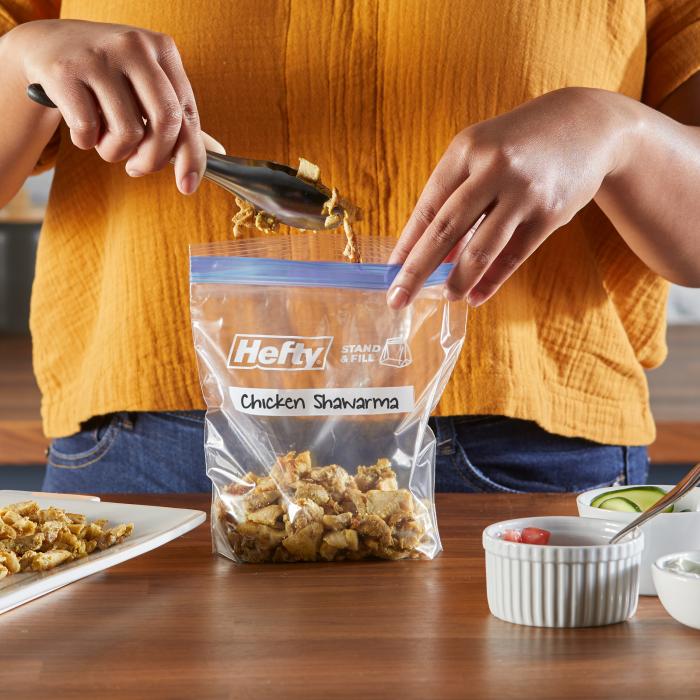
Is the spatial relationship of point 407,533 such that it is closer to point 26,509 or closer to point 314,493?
point 314,493

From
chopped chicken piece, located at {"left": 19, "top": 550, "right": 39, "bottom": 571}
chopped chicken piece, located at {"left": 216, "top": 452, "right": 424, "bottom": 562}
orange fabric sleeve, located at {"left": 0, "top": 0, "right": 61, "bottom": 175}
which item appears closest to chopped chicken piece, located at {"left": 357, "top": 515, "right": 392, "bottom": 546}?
chopped chicken piece, located at {"left": 216, "top": 452, "right": 424, "bottom": 562}

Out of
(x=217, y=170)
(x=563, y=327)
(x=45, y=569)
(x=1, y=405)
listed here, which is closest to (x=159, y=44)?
(x=217, y=170)

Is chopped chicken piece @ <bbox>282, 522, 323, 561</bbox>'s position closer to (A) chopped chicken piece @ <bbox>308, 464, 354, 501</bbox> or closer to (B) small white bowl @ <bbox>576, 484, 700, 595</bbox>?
(A) chopped chicken piece @ <bbox>308, 464, 354, 501</bbox>

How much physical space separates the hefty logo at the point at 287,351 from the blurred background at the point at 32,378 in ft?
2.84

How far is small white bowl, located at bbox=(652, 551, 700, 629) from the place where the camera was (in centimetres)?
55

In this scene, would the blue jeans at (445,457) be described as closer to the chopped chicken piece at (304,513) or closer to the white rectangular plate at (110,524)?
the white rectangular plate at (110,524)

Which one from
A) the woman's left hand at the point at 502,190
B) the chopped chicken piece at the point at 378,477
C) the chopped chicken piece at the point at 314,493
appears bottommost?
the chopped chicken piece at the point at 314,493

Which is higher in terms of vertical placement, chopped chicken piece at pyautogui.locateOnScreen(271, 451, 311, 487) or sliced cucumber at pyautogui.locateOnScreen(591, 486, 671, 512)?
chopped chicken piece at pyautogui.locateOnScreen(271, 451, 311, 487)

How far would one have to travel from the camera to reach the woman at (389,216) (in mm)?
930

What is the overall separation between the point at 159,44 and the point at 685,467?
113 centimetres

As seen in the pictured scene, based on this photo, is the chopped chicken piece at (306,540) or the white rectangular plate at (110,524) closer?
the white rectangular plate at (110,524)

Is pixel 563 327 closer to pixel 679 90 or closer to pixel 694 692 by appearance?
pixel 679 90

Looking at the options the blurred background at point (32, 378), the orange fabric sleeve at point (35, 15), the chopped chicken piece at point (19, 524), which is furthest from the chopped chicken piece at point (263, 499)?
the blurred background at point (32, 378)

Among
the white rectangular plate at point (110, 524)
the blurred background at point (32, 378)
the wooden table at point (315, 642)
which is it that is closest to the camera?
the wooden table at point (315, 642)
